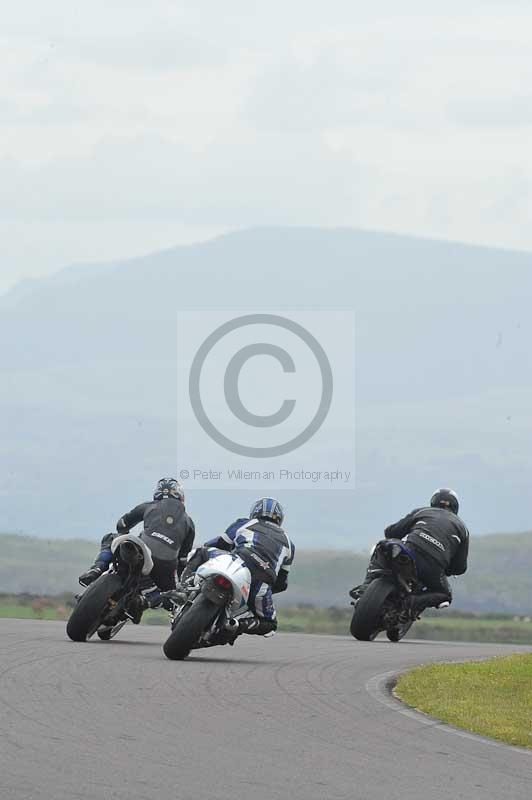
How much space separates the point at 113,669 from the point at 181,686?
3.96ft

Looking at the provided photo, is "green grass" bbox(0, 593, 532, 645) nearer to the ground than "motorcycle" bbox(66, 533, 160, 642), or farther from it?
nearer to the ground

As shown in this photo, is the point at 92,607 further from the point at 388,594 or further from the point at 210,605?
the point at 388,594

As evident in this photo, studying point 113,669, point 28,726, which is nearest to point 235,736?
point 28,726

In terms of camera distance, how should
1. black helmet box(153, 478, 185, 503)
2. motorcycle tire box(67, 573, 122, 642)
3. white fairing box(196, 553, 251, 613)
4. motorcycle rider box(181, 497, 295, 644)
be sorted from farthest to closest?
black helmet box(153, 478, 185, 503)
motorcycle tire box(67, 573, 122, 642)
motorcycle rider box(181, 497, 295, 644)
white fairing box(196, 553, 251, 613)

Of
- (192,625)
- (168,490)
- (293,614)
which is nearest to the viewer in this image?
(192,625)

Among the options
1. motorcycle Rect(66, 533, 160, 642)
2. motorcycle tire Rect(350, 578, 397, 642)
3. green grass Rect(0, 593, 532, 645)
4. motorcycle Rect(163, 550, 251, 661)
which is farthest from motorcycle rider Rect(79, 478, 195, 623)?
green grass Rect(0, 593, 532, 645)

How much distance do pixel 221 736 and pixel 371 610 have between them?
8997mm

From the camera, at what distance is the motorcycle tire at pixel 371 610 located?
19953 mm

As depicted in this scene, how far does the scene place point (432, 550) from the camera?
20.2m

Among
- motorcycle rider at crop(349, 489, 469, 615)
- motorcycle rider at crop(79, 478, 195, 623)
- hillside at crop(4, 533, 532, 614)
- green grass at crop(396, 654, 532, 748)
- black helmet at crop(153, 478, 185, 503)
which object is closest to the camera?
green grass at crop(396, 654, 532, 748)

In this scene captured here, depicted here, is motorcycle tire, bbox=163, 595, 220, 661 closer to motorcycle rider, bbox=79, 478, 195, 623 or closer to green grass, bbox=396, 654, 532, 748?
green grass, bbox=396, 654, 532, 748

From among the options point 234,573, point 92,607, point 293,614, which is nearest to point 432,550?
point 92,607

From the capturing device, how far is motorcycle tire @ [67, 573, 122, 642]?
1744cm

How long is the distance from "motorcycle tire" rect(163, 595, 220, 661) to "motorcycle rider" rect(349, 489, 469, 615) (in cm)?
445
